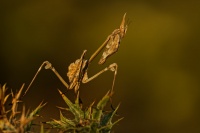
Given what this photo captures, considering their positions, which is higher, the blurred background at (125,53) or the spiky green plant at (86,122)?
the blurred background at (125,53)

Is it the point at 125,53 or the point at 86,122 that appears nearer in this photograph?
the point at 86,122

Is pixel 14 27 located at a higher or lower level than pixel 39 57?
higher

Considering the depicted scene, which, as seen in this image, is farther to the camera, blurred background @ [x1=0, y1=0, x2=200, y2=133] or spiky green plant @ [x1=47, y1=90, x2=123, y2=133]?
blurred background @ [x1=0, y1=0, x2=200, y2=133]

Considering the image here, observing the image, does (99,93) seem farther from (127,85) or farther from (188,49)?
(188,49)

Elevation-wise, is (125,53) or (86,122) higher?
(125,53)

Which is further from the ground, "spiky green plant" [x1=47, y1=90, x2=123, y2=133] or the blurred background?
the blurred background

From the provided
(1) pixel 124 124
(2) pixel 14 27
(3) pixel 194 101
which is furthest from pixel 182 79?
(2) pixel 14 27

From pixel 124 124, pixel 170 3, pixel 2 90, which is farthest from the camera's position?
pixel 170 3

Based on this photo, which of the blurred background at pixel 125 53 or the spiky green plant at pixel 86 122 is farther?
the blurred background at pixel 125 53
